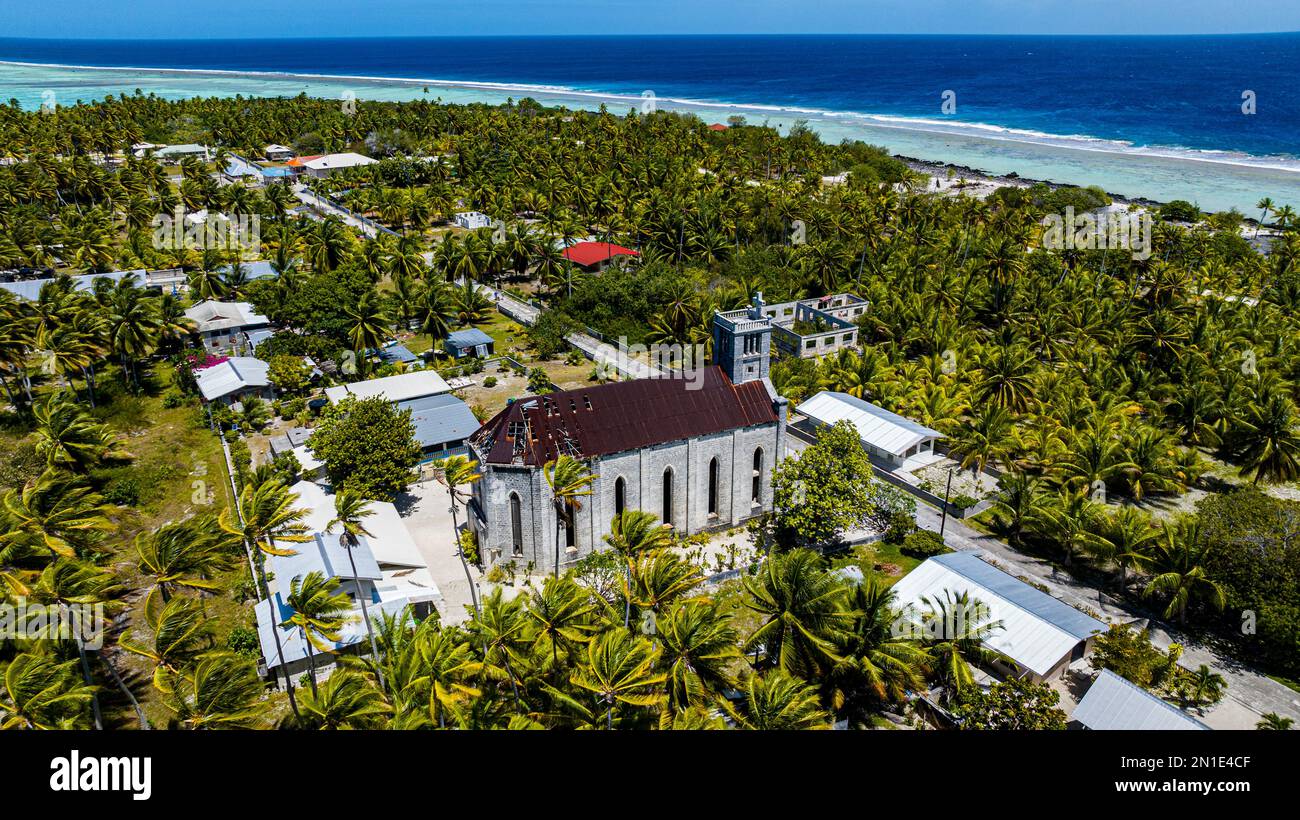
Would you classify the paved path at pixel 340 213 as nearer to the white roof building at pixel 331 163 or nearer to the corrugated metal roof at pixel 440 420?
the white roof building at pixel 331 163

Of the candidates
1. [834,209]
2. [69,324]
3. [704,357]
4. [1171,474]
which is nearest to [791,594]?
[1171,474]

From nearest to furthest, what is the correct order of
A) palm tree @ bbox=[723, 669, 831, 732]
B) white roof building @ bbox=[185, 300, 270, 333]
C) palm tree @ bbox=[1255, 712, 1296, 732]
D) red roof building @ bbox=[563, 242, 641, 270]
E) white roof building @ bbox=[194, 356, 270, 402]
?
palm tree @ bbox=[723, 669, 831, 732]
palm tree @ bbox=[1255, 712, 1296, 732]
white roof building @ bbox=[194, 356, 270, 402]
white roof building @ bbox=[185, 300, 270, 333]
red roof building @ bbox=[563, 242, 641, 270]

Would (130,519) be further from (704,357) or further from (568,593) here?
(704,357)

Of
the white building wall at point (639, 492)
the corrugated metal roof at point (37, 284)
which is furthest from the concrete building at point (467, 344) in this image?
the corrugated metal roof at point (37, 284)

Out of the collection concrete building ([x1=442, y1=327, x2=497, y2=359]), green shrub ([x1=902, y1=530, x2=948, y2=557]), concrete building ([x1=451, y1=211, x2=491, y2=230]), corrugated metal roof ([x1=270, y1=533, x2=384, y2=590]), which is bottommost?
green shrub ([x1=902, y1=530, x2=948, y2=557])
